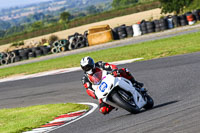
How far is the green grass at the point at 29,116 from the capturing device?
9.73 metres

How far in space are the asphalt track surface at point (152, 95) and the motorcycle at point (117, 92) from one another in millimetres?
253

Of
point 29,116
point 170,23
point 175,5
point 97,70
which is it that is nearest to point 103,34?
point 170,23

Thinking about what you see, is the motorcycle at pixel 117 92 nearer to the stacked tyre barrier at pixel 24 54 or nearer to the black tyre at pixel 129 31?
the black tyre at pixel 129 31

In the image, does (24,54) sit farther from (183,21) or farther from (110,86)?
(110,86)

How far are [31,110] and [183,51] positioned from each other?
31.3ft

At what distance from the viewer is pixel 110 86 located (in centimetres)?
794

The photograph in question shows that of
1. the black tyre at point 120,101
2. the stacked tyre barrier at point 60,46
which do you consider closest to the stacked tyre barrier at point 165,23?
the stacked tyre barrier at point 60,46

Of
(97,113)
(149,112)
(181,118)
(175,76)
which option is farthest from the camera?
(175,76)

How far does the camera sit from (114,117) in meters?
8.88

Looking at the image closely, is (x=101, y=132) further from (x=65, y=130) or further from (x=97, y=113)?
(x=97, y=113)

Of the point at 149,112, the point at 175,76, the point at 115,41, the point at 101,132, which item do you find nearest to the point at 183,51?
the point at 175,76

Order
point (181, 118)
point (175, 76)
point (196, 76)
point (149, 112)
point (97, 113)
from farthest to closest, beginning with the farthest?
1. point (175, 76)
2. point (196, 76)
3. point (97, 113)
4. point (149, 112)
5. point (181, 118)

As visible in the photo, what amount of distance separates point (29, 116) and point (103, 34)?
A: 84.1 ft

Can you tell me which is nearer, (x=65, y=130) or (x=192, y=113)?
(x=192, y=113)
